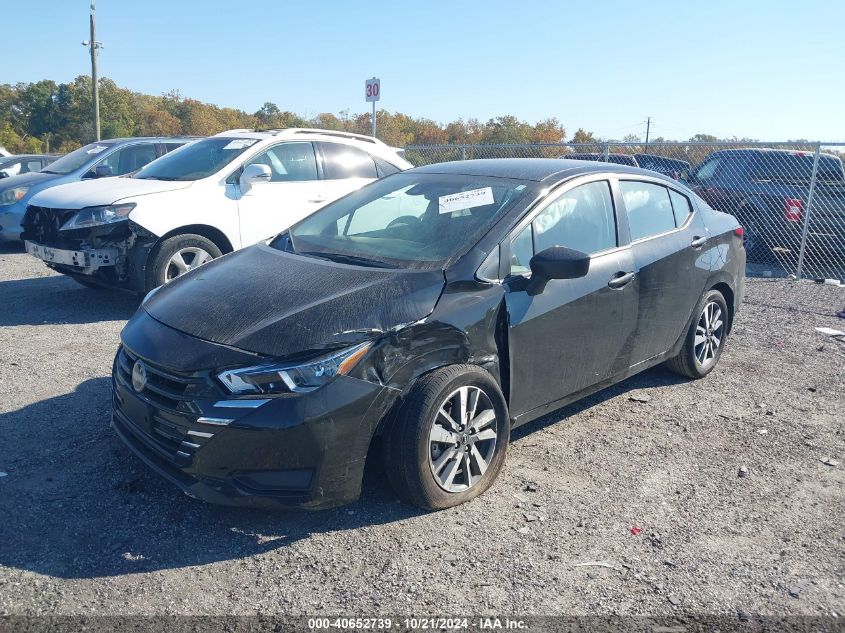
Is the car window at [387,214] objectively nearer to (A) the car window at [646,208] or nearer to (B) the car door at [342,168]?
(A) the car window at [646,208]

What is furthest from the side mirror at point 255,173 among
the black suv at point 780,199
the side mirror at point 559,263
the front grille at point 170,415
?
the black suv at point 780,199

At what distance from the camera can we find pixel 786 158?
1109 centimetres

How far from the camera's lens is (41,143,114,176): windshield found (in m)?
11.4

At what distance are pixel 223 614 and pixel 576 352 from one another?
2.40 meters

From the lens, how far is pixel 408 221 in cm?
444

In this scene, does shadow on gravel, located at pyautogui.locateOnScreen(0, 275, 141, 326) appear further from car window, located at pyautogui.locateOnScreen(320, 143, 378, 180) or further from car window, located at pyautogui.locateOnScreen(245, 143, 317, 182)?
car window, located at pyautogui.locateOnScreen(320, 143, 378, 180)

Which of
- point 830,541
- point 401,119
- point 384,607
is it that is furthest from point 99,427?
point 401,119

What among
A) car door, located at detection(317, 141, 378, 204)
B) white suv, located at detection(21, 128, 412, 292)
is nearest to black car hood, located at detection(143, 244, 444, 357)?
white suv, located at detection(21, 128, 412, 292)

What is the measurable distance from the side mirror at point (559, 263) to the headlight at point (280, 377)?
129 cm

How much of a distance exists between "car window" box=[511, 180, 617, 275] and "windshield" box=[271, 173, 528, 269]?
0.21m

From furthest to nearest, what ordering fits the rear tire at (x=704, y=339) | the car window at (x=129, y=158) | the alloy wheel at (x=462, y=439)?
the car window at (x=129, y=158), the rear tire at (x=704, y=339), the alloy wheel at (x=462, y=439)

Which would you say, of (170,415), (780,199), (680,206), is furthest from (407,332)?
(780,199)

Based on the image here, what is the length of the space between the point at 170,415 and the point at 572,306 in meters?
2.24

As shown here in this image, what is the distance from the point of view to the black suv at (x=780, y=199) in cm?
1067
